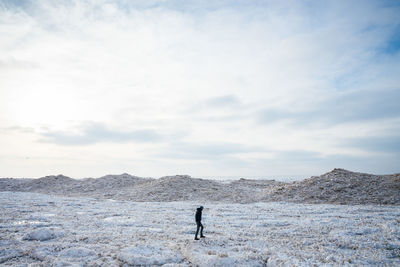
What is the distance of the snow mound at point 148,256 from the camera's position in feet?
26.1

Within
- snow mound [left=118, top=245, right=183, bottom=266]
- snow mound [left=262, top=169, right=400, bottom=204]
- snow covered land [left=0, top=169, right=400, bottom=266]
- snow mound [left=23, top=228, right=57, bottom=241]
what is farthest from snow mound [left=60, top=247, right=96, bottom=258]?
snow mound [left=262, top=169, right=400, bottom=204]

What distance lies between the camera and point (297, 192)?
2503 centimetres

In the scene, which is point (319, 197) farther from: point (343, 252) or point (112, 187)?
point (112, 187)

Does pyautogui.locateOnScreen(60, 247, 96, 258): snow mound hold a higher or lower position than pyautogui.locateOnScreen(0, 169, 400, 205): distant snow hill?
lower

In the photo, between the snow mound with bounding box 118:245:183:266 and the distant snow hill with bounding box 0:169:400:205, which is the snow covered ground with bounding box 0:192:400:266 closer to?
the snow mound with bounding box 118:245:183:266

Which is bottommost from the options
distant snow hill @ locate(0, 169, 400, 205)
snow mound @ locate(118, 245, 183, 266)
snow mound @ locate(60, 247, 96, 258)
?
snow mound @ locate(60, 247, 96, 258)

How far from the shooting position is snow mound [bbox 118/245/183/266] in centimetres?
795

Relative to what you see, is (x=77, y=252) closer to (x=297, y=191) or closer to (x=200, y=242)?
(x=200, y=242)

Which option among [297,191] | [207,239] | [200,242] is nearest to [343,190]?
[297,191]

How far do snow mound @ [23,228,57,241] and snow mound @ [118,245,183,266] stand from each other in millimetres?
3965

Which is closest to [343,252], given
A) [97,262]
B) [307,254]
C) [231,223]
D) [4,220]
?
[307,254]

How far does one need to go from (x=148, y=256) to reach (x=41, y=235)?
5.32 meters

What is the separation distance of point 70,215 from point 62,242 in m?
7.10

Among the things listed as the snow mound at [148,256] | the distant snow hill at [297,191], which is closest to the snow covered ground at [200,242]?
the snow mound at [148,256]
